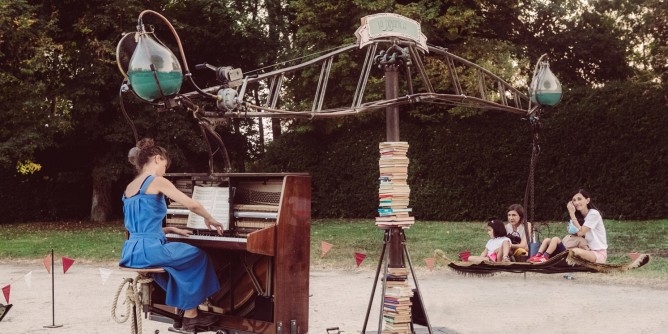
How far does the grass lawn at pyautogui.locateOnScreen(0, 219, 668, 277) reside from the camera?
13.0 meters

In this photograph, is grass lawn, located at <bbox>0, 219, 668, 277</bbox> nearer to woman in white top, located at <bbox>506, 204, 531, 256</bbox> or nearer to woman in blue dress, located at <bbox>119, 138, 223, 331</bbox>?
woman in white top, located at <bbox>506, 204, 531, 256</bbox>

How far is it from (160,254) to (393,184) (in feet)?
7.02

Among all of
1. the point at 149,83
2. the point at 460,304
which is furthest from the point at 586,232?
the point at 149,83

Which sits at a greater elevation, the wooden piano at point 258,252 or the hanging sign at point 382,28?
the hanging sign at point 382,28

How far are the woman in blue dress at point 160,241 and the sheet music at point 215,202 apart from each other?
0.29 meters

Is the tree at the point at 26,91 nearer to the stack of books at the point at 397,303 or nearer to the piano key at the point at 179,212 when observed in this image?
the piano key at the point at 179,212

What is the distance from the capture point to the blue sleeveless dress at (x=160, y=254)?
5.98 m

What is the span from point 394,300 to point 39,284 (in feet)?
23.4

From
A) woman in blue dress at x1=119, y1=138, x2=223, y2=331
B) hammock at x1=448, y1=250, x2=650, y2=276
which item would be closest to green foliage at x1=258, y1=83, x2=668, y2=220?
hammock at x1=448, y1=250, x2=650, y2=276

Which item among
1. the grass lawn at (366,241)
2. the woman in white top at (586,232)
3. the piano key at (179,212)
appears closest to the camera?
the piano key at (179,212)

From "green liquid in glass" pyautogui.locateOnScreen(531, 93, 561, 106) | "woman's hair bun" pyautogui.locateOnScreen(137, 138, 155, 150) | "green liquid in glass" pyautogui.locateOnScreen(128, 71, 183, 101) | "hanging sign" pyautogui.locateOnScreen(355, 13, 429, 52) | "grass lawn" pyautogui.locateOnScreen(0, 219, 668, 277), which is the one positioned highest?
"hanging sign" pyautogui.locateOnScreen(355, 13, 429, 52)

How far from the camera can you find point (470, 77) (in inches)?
791

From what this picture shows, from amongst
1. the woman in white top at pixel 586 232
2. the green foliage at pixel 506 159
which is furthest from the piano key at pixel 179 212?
the green foliage at pixel 506 159

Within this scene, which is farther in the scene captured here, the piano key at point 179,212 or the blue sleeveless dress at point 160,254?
the piano key at point 179,212
